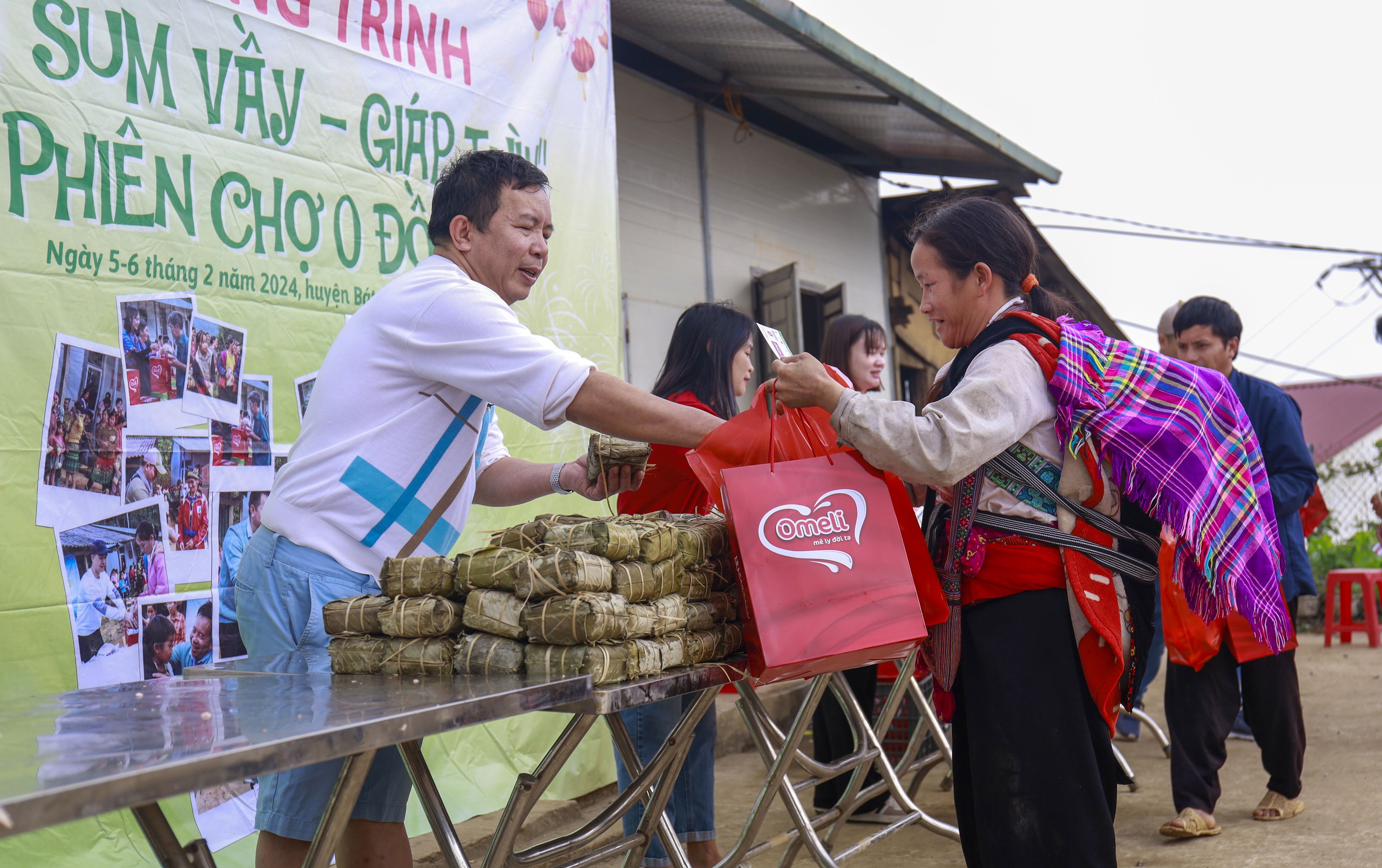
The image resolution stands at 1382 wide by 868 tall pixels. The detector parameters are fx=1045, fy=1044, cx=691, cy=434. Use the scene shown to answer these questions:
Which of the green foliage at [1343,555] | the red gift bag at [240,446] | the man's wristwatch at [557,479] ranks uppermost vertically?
the red gift bag at [240,446]

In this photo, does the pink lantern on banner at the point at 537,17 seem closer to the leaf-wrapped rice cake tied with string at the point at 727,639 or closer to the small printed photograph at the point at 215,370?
the small printed photograph at the point at 215,370

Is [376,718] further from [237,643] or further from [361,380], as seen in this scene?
[237,643]

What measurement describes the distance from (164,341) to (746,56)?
428cm

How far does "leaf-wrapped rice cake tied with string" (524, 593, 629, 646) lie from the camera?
1.75 metres

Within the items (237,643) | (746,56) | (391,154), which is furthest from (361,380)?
(746,56)

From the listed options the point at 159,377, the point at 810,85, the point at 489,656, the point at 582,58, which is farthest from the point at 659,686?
the point at 810,85

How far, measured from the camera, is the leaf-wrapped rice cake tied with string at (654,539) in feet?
6.41

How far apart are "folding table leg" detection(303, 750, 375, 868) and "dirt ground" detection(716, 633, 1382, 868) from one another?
99.9 inches

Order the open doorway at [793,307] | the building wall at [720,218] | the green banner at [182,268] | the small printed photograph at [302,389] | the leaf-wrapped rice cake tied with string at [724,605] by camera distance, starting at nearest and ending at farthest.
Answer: the leaf-wrapped rice cake tied with string at [724,605], the green banner at [182,268], the small printed photograph at [302,389], the building wall at [720,218], the open doorway at [793,307]

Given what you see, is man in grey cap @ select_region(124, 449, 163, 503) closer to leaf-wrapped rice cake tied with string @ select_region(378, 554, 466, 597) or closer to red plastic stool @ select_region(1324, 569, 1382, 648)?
leaf-wrapped rice cake tied with string @ select_region(378, 554, 466, 597)

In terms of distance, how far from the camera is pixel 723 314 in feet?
11.2

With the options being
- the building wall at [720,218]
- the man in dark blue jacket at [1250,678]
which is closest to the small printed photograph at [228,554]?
the building wall at [720,218]

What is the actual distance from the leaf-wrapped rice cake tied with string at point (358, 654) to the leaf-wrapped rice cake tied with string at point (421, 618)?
35 millimetres

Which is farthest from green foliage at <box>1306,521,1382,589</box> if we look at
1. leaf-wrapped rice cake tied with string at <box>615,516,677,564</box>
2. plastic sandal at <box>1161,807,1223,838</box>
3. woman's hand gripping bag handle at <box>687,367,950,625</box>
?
leaf-wrapped rice cake tied with string at <box>615,516,677,564</box>
